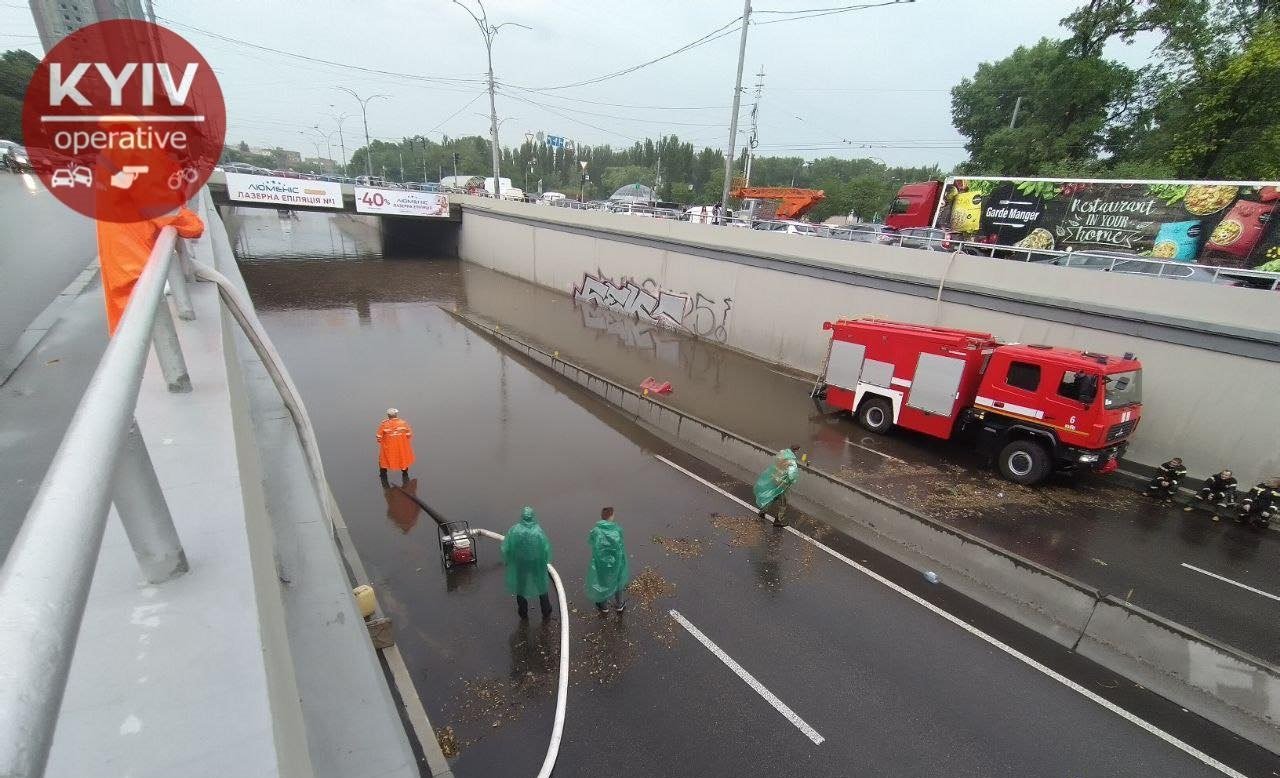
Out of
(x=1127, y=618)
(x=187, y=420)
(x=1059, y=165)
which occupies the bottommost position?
(x=1127, y=618)

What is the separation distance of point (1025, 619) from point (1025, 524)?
286 cm

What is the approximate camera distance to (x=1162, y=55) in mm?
21578

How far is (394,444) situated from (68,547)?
385 inches

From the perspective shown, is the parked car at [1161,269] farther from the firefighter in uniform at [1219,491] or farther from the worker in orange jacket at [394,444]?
the worker in orange jacket at [394,444]

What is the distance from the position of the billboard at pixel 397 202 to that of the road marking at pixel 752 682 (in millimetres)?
35258

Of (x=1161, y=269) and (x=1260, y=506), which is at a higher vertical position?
(x=1161, y=269)

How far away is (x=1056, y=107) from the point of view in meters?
28.5

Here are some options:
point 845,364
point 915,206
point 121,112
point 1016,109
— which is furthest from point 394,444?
point 1016,109

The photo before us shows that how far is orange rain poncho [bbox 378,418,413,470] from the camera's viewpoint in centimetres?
982

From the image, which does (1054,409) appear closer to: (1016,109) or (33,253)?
(33,253)

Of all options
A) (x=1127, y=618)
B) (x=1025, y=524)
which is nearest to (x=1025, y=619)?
(x=1127, y=618)

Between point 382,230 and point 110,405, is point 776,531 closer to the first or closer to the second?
point 110,405

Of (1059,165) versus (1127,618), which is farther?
(1059,165)

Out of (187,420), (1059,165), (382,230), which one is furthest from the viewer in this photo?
(382,230)
